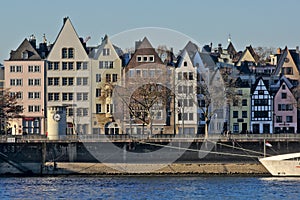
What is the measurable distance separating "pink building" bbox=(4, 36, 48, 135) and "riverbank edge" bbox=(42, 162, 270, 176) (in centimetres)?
2752

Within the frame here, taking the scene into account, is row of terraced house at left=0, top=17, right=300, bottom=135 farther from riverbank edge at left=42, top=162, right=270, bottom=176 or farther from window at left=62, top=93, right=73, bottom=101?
riverbank edge at left=42, top=162, right=270, bottom=176

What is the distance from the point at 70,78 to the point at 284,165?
35.0m

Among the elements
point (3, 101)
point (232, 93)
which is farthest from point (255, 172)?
point (3, 101)

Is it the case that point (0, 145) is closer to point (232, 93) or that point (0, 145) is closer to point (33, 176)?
point (33, 176)

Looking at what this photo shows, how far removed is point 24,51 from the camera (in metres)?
101

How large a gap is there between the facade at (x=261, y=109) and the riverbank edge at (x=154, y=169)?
112 ft

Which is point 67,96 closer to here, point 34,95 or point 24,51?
point 34,95

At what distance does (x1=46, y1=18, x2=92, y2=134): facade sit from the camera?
98.7 meters

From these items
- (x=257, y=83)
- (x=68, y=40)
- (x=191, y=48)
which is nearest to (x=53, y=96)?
(x=68, y=40)

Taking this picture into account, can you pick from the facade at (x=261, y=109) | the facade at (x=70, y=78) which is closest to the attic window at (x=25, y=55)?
the facade at (x=70, y=78)

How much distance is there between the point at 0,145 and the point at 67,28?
25.1 metres

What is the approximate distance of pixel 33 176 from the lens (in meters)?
72.9

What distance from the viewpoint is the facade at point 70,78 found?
324 feet

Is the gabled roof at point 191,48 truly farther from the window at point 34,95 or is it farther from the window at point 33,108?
the window at point 33,108
